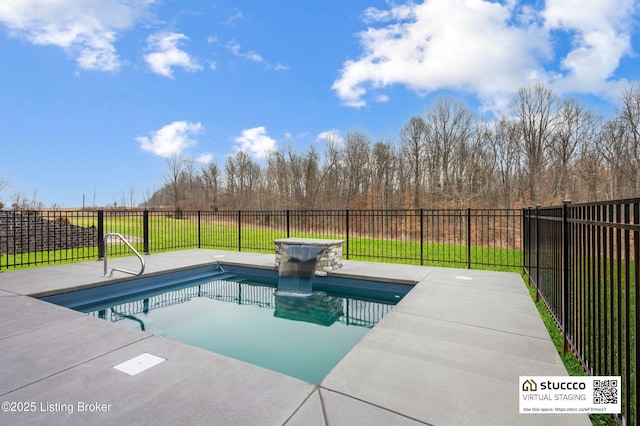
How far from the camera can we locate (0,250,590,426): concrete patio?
6.13 ft

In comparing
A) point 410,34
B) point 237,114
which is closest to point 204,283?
point 410,34

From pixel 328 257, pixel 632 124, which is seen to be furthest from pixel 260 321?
pixel 632 124

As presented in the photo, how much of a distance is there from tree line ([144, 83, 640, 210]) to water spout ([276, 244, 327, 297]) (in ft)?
43.3

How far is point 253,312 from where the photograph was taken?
5.03m

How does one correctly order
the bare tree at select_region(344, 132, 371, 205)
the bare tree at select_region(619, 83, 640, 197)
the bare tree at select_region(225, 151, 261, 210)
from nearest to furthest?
1. the bare tree at select_region(619, 83, 640, 197)
2. the bare tree at select_region(344, 132, 371, 205)
3. the bare tree at select_region(225, 151, 261, 210)

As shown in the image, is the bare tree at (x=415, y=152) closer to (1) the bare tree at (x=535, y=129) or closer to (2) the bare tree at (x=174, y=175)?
(1) the bare tree at (x=535, y=129)

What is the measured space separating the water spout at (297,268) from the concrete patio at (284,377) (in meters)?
2.82

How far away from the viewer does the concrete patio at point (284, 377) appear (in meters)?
1.87

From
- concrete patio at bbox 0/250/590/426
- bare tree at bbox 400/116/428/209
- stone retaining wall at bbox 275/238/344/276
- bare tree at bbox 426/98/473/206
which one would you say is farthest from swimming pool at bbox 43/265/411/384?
bare tree at bbox 400/116/428/209

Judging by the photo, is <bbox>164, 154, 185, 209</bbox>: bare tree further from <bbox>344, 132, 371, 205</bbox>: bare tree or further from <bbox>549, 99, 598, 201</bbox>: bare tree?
<bbox>549, 99, 598, 201</bbox>: bare tree

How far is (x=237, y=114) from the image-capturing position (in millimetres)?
22750

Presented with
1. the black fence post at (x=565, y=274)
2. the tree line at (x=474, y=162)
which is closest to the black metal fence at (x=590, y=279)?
the black fence post at (x=565, y=274)

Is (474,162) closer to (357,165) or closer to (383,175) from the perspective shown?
(383,175)

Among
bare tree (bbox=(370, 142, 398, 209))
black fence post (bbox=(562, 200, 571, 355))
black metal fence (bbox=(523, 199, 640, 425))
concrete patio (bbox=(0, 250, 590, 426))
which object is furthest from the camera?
bare tree (bbox=(370, 142, 398, 209))
